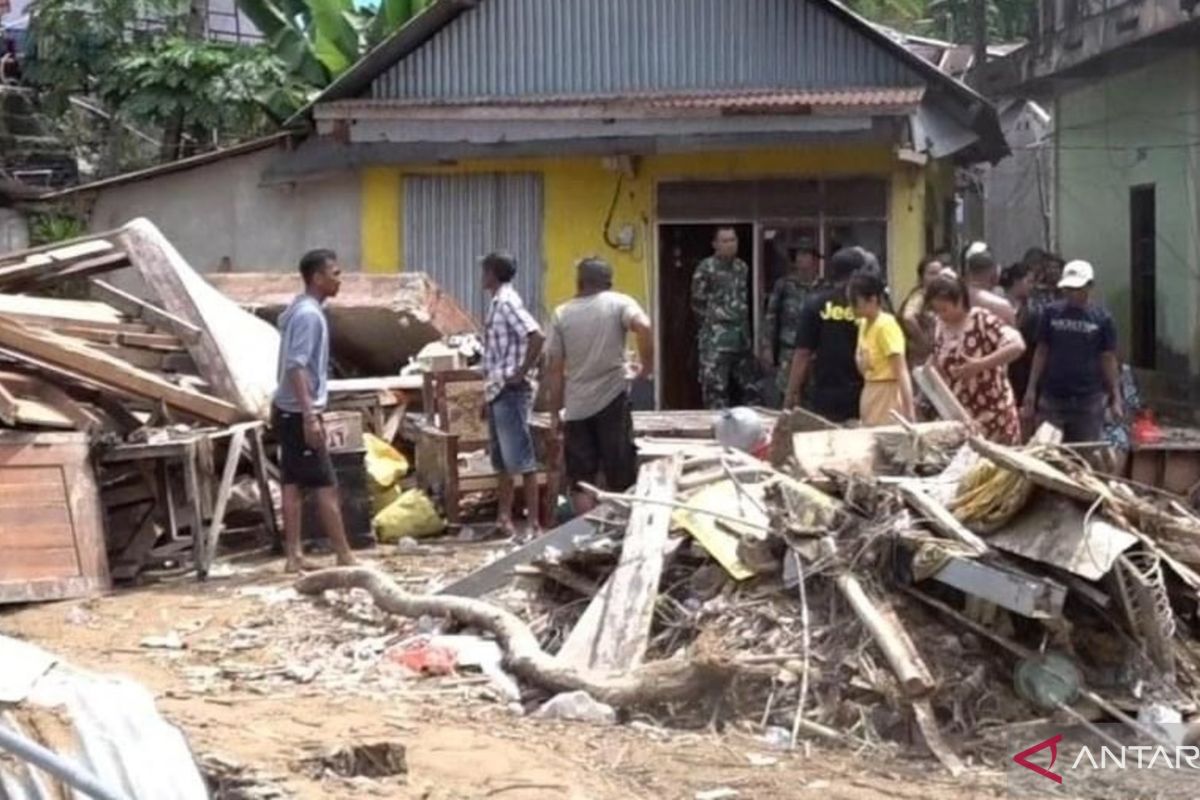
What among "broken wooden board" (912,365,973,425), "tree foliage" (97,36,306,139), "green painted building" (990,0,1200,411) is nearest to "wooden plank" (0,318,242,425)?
"broken wooden board" (912,365,973,425)

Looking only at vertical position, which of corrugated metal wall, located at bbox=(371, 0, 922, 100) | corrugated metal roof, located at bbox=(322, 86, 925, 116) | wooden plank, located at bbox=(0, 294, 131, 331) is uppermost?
corrugated metal wall, located at bbox=(371, 0, 922, 100)

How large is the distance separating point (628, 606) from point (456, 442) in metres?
4.63

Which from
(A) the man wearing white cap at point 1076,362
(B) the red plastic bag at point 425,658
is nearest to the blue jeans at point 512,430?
(A) the man wearing white cap at point 1076,362

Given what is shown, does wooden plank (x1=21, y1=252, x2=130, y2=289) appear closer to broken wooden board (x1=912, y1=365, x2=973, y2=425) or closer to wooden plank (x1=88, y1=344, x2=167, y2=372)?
wooden plank (x1=88, y1=344, x2=167, y2=372)

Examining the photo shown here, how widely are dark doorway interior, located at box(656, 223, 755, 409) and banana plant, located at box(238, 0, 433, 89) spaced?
509cm

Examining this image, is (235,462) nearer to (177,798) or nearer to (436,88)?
(177,798)

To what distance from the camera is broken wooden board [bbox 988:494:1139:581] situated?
6902 millimetres

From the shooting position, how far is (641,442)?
38.7 ft

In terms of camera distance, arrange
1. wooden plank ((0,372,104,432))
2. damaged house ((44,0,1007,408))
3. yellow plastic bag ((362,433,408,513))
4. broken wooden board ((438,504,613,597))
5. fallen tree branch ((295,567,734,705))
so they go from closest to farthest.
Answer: fallen tree branch ((295,567,734,705))
broken wooden board ((438,504,613,597))
wooden plank ((0,372,104,432))
yellow plastic bag ((362,433,408,513))
damaged house ((44,0,1007,408))

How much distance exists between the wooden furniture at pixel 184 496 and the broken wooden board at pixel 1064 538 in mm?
5000

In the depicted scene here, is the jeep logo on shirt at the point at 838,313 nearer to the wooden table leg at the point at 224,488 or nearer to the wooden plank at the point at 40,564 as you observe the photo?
the wooden table leg at the point at 224,488

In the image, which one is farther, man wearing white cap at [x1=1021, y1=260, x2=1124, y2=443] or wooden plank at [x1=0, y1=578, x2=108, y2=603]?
man wearing white cap at [x1=1021, y1=260, x2=1124, y2=443]

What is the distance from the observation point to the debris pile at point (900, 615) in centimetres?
698

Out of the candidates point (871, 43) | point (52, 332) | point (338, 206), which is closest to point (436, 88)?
point (338, 206)
